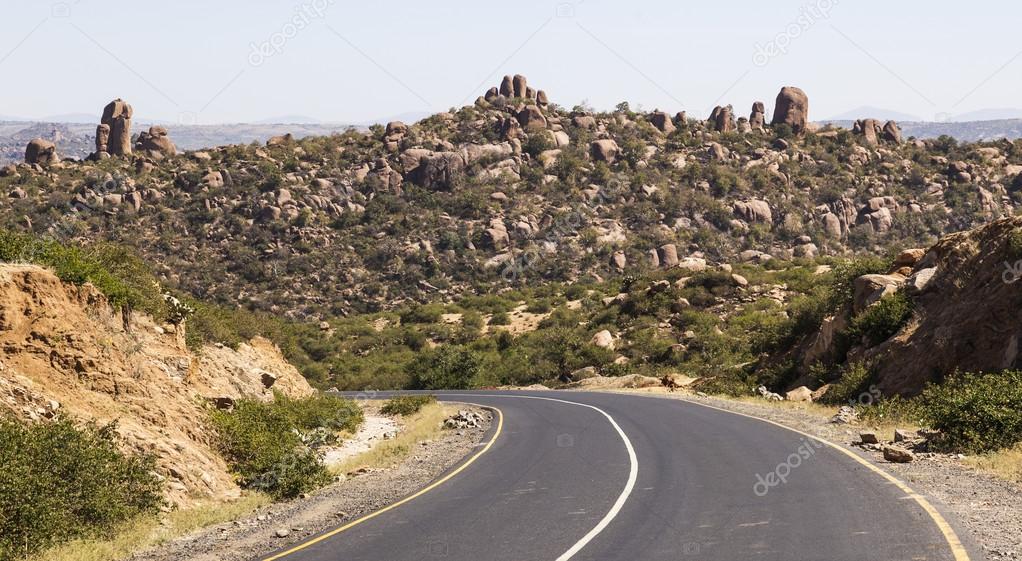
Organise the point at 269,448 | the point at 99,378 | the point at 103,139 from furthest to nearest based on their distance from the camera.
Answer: the point at 103,139 < the point at 269,448 < the point at 99,378

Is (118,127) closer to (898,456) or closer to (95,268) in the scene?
(95,268)

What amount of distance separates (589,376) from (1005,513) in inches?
1484

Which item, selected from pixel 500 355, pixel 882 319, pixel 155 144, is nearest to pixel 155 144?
pixel 155 144

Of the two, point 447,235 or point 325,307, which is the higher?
point 447,235

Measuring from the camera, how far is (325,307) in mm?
72750

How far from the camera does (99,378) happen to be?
17.3m

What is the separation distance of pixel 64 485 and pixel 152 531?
1.47 m

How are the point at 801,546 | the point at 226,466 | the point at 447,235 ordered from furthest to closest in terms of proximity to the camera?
the point at 447,235 → the point at 226,466 → the point at 801,546

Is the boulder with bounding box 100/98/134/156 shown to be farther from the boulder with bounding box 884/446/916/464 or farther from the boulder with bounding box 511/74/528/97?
the boulder with bounding box 884/446/916/464

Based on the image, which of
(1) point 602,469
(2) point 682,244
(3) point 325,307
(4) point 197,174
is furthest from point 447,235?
(1) point 602,469

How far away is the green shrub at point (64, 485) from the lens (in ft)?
38.4

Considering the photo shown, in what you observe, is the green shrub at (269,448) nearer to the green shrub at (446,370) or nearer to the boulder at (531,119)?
the green shrub at (446,370)

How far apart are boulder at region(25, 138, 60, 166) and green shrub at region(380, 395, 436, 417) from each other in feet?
233

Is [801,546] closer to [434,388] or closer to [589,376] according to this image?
[589,376]
